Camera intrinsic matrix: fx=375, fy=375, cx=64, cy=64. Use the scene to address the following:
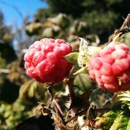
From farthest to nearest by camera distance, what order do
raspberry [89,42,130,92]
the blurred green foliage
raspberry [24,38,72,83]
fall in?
the blurred green foliage < raspberry [24,38,72,83] < raspberry [89,42,130,92]

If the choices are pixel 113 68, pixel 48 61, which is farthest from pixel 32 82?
pixel 113 68

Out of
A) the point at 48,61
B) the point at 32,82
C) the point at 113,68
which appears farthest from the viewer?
the point at 32,82

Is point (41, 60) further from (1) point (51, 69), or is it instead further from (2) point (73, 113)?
(2) point (73, 113)

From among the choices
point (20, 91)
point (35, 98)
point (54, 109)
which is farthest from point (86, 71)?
point (35, 98)

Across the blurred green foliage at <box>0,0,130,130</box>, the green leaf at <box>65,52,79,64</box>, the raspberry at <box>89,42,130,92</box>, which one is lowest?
the blurred green foliage at <box>0,0,130,130</box>

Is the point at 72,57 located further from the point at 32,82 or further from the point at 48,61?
the point at 32,82
